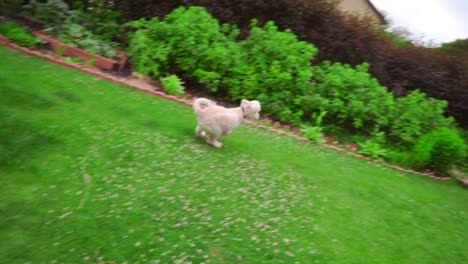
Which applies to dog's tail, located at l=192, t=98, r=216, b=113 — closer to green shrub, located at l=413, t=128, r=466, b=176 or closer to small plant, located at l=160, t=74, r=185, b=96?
small plant, located at l=160, t=74, r=185, b=96

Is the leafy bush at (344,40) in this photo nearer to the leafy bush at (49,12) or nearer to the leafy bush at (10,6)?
the leafy bush at (49,12)

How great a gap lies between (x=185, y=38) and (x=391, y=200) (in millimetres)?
5308

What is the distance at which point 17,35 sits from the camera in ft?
24.7

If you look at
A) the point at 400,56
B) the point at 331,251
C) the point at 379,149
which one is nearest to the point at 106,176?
the point at 331,251

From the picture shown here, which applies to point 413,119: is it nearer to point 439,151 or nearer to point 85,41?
point 439,151

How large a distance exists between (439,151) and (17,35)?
8.91m

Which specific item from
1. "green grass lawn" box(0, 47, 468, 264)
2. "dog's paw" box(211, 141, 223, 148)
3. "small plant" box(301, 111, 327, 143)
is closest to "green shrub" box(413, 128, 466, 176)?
"green grass lawn" box(0, 47, 468, 264)

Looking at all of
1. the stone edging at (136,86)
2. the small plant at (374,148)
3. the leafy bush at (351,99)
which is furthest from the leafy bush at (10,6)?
the small plant at (374,148)

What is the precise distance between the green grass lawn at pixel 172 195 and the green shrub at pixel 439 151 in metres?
0.80

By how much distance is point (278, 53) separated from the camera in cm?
834

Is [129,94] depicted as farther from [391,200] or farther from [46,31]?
[391,200]

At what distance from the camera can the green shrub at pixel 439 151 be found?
24.0 feet

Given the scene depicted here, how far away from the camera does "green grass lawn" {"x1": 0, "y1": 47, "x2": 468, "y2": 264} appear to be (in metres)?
3.50

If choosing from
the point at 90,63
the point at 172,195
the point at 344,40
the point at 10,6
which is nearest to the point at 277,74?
the point at 344,40
